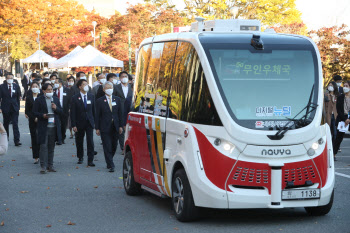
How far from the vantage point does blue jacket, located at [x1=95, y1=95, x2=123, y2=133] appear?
1574cm

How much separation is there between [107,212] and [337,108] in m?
8.04

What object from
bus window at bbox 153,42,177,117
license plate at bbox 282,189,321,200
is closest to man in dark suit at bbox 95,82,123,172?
bus window at bbox 153,42,177,117

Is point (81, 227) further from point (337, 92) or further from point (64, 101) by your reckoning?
point (64, 101)

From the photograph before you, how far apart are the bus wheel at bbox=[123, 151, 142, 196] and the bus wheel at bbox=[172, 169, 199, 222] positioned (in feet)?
7.54

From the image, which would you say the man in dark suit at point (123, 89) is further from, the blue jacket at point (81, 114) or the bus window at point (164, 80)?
the bus window at point (164, 80)

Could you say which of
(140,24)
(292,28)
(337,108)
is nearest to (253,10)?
(292,28)

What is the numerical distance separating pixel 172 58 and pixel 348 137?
596 inches

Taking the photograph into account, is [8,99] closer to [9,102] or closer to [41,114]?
[9,102]

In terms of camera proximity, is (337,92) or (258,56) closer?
(258,56)

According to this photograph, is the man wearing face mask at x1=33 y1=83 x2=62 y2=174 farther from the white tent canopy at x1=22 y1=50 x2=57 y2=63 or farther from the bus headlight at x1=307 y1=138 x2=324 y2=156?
the white tent canopy at x1=22 y1=50 x2=57 y2=63

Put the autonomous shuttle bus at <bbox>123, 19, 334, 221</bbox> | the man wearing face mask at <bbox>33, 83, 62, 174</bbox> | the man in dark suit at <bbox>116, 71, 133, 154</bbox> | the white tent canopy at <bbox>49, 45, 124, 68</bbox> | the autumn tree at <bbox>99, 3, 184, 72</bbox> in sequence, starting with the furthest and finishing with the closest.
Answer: the autumn tree at <bbox>99, 3, 184, 72</bbox> < the white tent canopy at <bbox>49, 45, 124, 68</bbox> < the man in dark suit at <bbox>116, 71, 133, 154</bbox> < the man wearing face mask at <bbox>33, 83, 62, 174</bbox> < the autonomous shuttle bus at <bbox>123, 19, 334, 221</bbox>

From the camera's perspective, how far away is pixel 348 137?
79.3 ft

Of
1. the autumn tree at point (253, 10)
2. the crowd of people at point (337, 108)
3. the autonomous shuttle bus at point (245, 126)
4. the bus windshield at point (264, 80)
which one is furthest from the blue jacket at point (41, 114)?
the autumn tree at point (253, 10)

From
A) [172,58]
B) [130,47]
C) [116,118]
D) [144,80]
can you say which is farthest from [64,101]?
[130,47]
